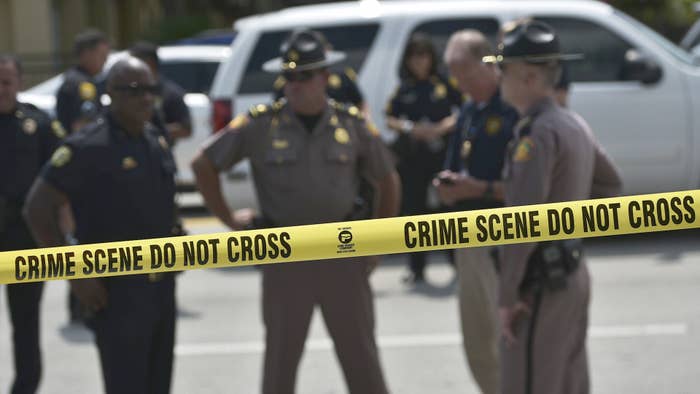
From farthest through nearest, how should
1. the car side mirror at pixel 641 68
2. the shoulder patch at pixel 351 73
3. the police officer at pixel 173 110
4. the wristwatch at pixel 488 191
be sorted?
the car side mirror at pixel 641 68 < the shoulder patch at pixel 351 73 < the police officer at pixel 173 110 < the wristwatch at pixel 488 191

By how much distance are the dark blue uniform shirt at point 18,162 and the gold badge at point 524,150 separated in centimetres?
267

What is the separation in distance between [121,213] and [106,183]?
0.13m

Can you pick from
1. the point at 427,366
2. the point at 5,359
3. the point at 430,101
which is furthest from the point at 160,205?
the point at 430,101

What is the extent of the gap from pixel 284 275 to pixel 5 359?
312cm

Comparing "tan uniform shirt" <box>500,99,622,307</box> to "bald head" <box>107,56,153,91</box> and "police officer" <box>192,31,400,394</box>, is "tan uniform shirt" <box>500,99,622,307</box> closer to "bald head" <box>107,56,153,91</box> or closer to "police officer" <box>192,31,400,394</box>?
"police officer" <box>192,31,400,394</box>

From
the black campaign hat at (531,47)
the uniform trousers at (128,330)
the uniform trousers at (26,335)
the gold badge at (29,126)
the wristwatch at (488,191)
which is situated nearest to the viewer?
the black campaign hat at (531,47)

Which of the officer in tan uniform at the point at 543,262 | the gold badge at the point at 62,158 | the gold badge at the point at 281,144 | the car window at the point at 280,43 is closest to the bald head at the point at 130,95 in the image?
the gold badge at the point at 62,158

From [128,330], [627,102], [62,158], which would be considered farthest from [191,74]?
[128,330]

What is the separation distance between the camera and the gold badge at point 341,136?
16.5 ft

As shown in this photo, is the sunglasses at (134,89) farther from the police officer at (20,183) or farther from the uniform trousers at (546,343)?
the uniform trousers at (546,343)

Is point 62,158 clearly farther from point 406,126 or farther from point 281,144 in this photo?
point 406,126

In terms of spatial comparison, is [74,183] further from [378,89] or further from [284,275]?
[378,89]

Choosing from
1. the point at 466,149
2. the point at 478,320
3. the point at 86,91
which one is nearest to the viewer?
the point at 478,320

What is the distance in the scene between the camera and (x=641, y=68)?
9875 millimetres
